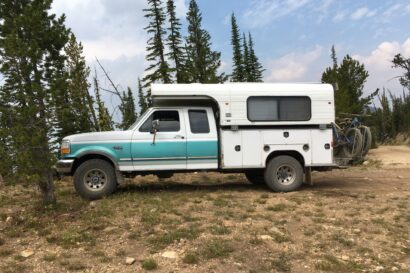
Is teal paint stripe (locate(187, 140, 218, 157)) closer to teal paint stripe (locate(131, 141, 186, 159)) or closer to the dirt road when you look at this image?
teal paint stripe (locate(131, 141, 186, 159))

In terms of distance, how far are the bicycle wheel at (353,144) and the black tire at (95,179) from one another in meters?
5.96

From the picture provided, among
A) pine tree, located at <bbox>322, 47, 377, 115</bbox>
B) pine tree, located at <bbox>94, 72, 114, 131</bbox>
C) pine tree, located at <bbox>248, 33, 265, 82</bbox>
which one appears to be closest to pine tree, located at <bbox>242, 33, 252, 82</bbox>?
pine tree, located at <bbox>248, 33, 265, 82</bbox>

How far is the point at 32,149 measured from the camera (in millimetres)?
8305

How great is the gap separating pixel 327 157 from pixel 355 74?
18.6m

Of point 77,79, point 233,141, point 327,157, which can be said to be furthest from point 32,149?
point 327,157

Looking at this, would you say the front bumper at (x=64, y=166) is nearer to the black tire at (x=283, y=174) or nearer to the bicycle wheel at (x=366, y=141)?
the black tire at (x=283, y=174)

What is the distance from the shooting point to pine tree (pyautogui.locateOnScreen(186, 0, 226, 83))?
36.6m

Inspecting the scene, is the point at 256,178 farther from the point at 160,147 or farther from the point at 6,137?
the point at 6,137

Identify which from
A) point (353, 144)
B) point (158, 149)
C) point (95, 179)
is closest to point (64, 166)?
point (95, 179)

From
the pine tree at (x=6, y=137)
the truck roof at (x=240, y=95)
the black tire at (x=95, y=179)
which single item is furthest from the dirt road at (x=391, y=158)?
the pine tree at (x=6, y=137)

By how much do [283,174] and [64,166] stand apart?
5.04m

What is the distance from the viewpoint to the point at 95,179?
10.4 m

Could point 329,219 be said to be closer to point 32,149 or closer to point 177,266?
point 177,266

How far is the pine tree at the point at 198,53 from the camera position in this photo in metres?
36.6
